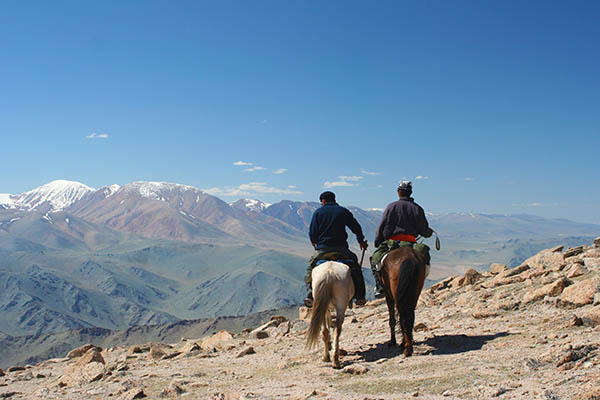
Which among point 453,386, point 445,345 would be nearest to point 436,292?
point 445,345

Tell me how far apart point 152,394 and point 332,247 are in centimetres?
423

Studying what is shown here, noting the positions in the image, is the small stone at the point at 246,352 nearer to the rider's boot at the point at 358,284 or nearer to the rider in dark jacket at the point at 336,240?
the rider in dark jacket at the point at 336,240

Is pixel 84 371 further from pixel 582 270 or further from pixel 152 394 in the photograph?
pixel 582 270

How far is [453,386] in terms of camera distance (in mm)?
6879

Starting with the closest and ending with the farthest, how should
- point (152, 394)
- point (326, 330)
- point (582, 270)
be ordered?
1. point (152, 394)
2. point (326, 330)
3. point (582, 270)

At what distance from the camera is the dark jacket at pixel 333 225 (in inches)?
391

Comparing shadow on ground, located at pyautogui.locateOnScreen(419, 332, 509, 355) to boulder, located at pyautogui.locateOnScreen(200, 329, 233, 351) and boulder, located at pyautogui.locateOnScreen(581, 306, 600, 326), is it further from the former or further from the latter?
boulder, located at pyautogui.locateOnScreen(200, 329, 233, 351)

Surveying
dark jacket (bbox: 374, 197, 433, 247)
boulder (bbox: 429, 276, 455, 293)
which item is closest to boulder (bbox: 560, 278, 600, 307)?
dark jacket (bbox: 374, 197, 433, 247)

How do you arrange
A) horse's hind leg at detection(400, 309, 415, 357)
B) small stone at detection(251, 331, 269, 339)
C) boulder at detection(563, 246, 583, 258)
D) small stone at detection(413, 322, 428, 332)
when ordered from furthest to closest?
1. boulder at detection(563, 246, 583, 258)
2. small stone at detection(251, 331, 269, 339)
3. small stone at detection(413, 322, 428, 332)
4. horse's hind leg at detection(400, 309, 415, 357)

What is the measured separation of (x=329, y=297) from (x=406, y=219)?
7.31 feet

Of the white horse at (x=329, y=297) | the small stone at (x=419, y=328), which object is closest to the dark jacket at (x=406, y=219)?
the white horse at (x=329, y=297)

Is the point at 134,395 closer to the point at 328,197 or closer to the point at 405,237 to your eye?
the point at 328,197

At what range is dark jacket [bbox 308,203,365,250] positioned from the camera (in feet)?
32.6

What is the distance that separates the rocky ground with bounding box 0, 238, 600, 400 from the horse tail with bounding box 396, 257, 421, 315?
907 millimetres
